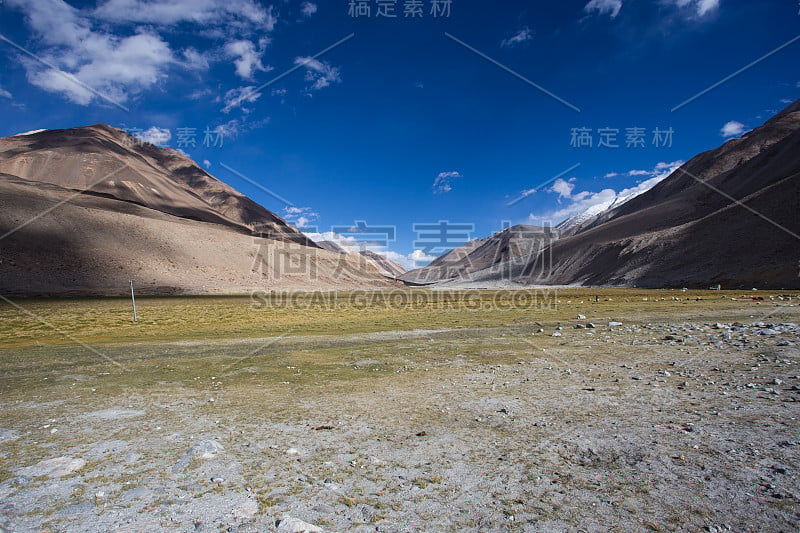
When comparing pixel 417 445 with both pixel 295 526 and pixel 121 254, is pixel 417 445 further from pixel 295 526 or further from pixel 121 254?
pixel 121 254

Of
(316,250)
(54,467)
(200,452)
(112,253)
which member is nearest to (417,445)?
(200,452)

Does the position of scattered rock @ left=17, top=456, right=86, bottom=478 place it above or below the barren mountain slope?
below

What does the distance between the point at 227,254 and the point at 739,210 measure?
5306 inches

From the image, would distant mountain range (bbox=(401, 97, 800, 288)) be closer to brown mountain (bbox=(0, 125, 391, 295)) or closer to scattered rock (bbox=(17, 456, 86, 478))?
scattered rock (bbox=(17, 456, 86, 478))

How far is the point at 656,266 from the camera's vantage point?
3664 inches

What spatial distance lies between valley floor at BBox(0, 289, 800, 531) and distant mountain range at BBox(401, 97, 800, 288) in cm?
7228

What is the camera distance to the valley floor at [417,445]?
396 centimetres

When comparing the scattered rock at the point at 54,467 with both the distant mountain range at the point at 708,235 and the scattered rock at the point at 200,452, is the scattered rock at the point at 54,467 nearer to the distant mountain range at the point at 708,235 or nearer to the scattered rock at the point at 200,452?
the scattered rock at the point at 200,452

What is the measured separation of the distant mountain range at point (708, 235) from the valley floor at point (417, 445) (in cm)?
7228

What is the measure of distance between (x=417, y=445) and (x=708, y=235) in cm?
10738

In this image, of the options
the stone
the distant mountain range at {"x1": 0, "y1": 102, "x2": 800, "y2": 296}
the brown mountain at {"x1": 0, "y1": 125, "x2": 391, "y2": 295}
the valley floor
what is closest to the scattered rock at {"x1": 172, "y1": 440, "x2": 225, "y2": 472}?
the valley floor

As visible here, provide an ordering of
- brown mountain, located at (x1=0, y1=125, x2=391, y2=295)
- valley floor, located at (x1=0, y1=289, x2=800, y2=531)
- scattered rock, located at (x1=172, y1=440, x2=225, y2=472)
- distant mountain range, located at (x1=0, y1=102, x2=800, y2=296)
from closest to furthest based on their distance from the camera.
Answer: valley floor, located at (x1=0, y1=289, x2=800, y2=531), scattered rock, located at (x1=172, y1=440, x2=225, y2=472), distant mountain range, located at (x1=0, y1=102, x2=800, y2=296), brown mountain, located at (x1=0, y1=125, x2=391, y2=295)

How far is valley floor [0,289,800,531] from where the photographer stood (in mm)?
3955

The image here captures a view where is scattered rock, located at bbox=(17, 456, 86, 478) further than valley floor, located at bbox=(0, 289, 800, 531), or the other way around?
scattered rock, located at bbox=(17, 456, 86, 478)
